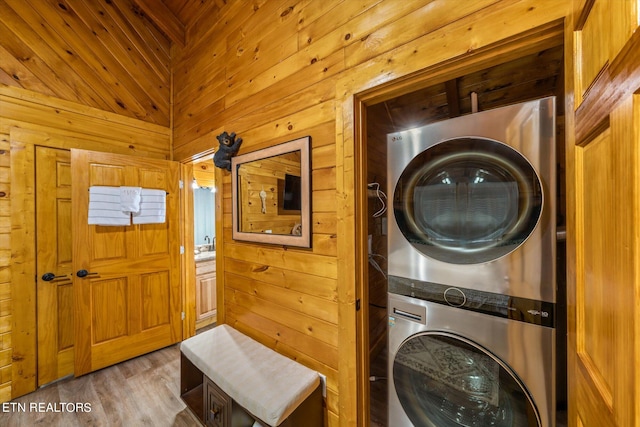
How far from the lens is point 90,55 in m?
2.36

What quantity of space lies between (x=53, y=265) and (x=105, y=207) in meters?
0.66

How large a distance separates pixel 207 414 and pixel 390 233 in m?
1.63

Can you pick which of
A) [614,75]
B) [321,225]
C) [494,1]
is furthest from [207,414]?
[494,1]

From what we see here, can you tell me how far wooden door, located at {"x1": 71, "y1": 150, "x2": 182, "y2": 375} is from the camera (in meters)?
2.15

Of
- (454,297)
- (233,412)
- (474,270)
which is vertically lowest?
(233,412)

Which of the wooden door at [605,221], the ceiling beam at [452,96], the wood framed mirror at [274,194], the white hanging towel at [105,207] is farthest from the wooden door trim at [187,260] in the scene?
the wooden door at [605,221]

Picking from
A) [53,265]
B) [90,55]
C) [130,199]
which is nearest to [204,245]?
[130,199]

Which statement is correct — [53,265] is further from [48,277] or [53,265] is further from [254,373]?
[254,373]

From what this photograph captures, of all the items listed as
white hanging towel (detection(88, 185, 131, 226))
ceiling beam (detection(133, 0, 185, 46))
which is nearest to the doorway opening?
white hanging towel (detection(88, 185, 131, 226))

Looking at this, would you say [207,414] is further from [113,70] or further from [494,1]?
[113,70]

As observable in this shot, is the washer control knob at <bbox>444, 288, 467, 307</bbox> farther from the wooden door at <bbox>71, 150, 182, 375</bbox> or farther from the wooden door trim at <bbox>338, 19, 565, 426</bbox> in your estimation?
the wooden door at <bbox>71, 150, 182, 375</bbox>

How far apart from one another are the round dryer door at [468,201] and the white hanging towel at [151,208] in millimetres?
2442

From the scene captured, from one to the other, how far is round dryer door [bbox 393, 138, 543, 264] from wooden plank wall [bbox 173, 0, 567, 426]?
32 cm

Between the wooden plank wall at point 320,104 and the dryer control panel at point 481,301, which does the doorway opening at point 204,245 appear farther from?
the dryer control panel at point 481,301
